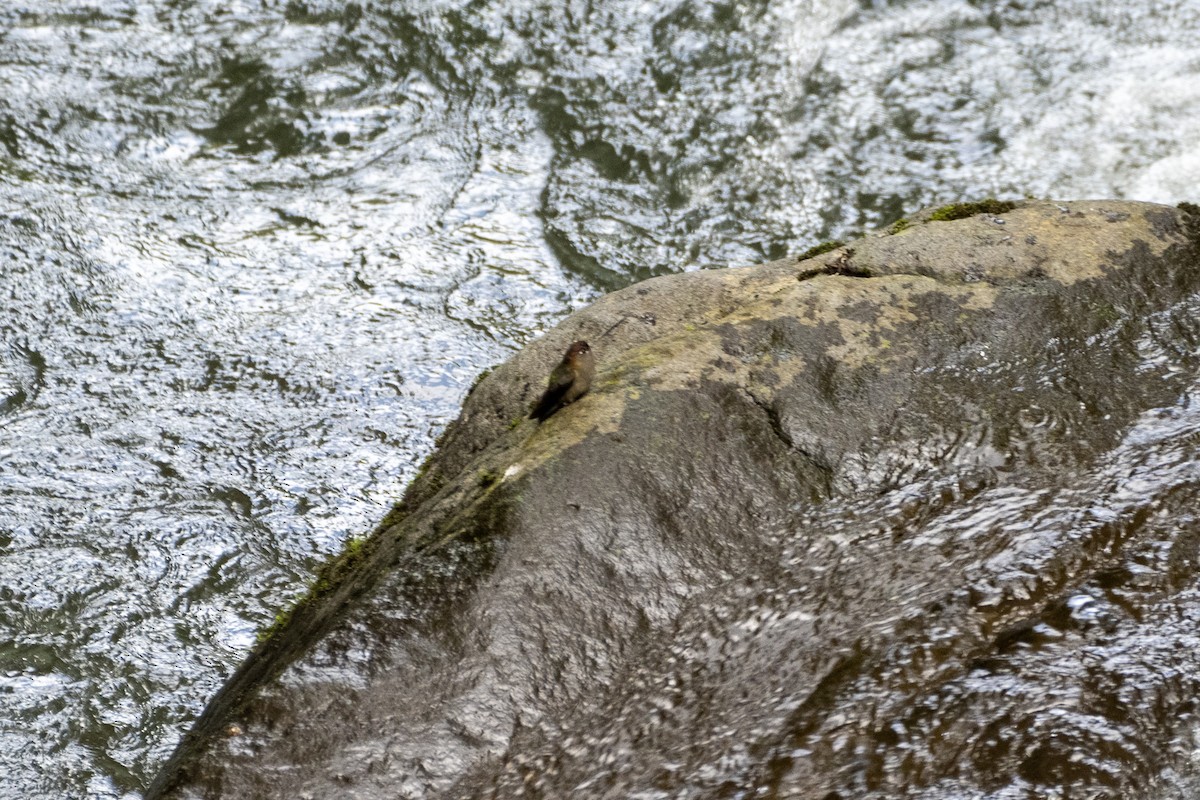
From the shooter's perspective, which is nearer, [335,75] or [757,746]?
[757,746]

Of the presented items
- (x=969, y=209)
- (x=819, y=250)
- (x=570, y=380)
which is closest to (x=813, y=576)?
(x=570, y=380)

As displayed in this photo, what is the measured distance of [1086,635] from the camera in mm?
2322

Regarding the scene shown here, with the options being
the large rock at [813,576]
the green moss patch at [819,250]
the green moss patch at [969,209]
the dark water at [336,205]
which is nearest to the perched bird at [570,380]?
the large rock at [813,576]

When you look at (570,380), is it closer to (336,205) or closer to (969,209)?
(969,209)

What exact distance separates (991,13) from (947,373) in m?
4.63

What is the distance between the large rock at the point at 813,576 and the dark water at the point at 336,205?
683 mm

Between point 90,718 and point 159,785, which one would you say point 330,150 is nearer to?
point 90,718

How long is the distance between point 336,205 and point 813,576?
3649 mm

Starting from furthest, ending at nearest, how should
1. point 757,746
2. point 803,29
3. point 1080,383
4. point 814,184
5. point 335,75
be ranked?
1. point 803,29
2. point 335,75
3. point 814,184
4. point 1080,383
5. point 757,746

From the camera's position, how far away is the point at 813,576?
258 cm

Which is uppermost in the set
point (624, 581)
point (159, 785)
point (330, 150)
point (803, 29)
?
point (330, 150)

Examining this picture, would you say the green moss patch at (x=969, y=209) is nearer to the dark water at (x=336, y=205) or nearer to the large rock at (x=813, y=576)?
the large rock at (x=813, y=576)

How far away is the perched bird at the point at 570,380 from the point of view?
3004 millimetres

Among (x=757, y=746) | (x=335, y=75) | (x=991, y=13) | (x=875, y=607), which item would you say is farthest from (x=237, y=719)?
(x=991, y=13)
